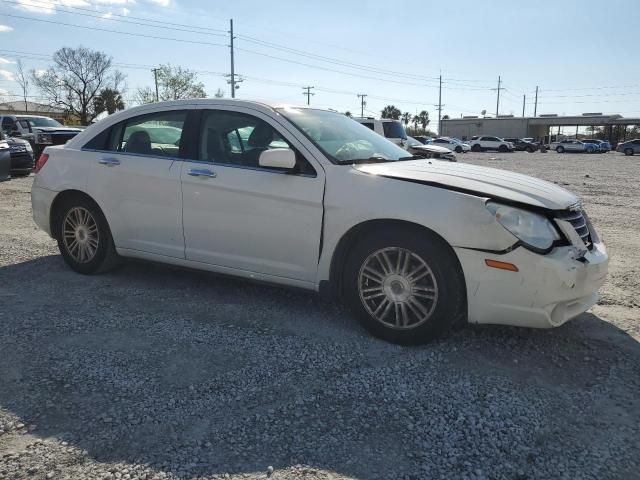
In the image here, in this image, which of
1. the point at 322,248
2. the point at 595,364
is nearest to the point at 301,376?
the point at 322,248

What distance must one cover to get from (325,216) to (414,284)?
796 millimetres

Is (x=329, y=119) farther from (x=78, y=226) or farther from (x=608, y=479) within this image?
(x=608, y=479)

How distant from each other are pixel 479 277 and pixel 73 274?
3.97 metres

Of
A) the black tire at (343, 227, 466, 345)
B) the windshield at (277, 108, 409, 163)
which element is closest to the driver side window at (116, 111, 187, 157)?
the windshield at (277, 108, 409, 163)

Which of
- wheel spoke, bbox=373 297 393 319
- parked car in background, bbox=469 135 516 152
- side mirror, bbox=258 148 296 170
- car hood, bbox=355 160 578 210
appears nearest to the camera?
car hood, bbox=355 160 578 210

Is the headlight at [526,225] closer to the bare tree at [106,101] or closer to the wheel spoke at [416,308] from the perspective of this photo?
the wheel spoke at [416,308]

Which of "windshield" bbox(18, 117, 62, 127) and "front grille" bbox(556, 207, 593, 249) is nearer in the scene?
"front grille" bbox(556, 207, 593, 249)

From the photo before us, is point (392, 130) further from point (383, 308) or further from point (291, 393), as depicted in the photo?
point (291, 393)

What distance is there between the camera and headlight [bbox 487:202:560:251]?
336cm

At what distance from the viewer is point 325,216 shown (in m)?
3.89

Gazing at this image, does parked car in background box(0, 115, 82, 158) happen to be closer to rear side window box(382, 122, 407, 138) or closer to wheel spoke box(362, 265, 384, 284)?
rear side window box(382, 122, 407, 138)

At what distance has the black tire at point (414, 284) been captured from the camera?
139 inches

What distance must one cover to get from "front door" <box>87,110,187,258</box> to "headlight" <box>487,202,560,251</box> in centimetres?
259

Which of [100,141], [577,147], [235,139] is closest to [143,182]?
[100,141]
